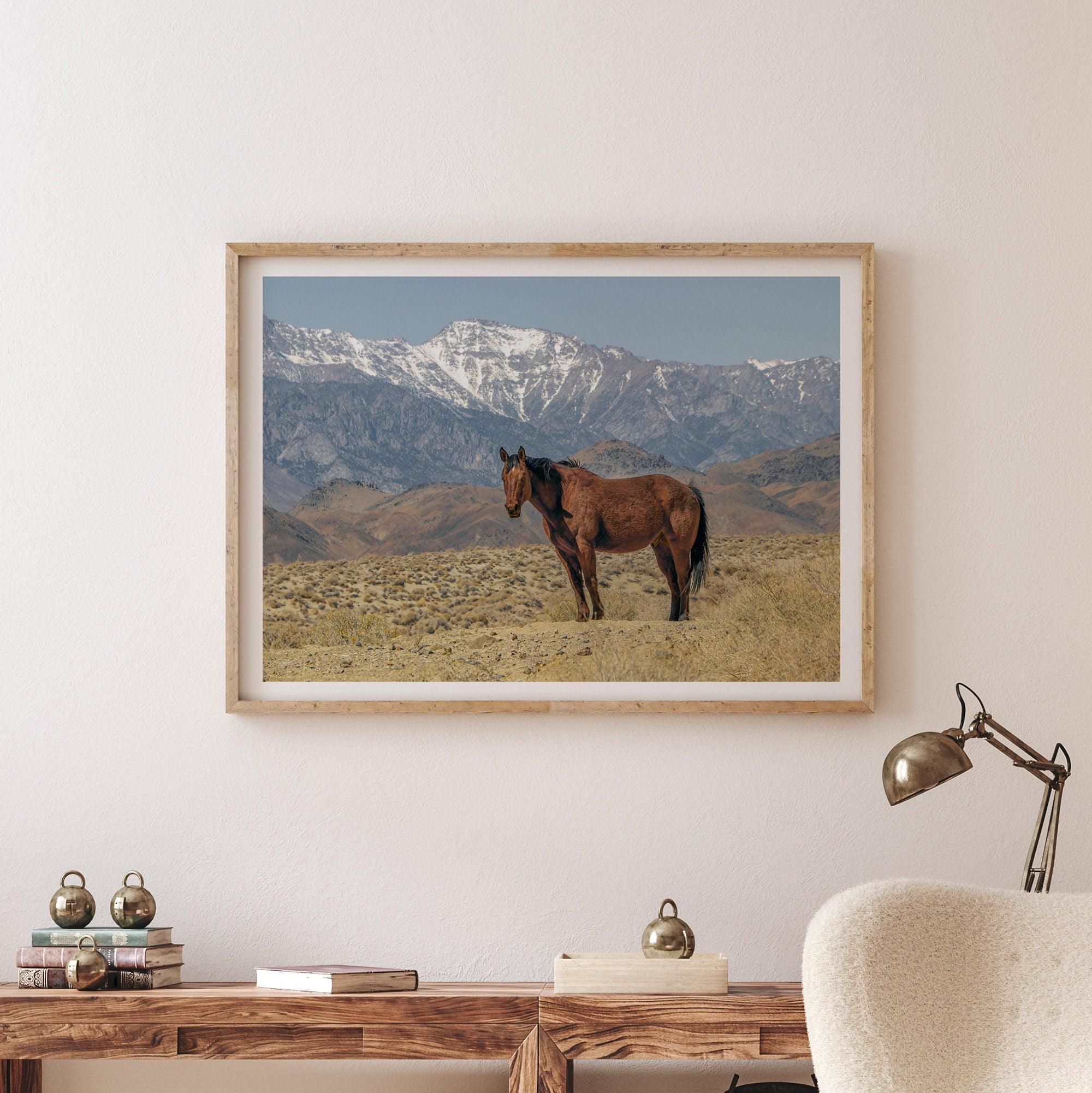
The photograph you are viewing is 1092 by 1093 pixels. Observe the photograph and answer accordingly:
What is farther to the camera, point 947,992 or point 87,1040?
point 87,1040

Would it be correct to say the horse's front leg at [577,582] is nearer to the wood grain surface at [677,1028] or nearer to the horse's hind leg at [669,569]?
the horse's hind leg at [669,569]

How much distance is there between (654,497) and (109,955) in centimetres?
127

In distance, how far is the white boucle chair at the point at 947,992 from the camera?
146 cm

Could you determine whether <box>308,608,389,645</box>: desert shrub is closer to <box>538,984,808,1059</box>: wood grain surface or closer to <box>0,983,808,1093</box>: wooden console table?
<box>0,983,808,1093</box>: wooden console table

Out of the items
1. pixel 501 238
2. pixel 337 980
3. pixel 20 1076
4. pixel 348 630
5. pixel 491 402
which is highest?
pixel 501 238

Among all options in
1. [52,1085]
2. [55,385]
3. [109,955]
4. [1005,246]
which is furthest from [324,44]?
[52,1085]

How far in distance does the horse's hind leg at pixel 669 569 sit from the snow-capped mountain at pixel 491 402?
0.59 feet

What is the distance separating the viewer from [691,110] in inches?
89.0

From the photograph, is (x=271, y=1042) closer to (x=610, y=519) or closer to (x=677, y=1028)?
(x=677, y=1028)

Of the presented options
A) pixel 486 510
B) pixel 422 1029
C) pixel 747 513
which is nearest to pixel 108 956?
pixel 422 1029

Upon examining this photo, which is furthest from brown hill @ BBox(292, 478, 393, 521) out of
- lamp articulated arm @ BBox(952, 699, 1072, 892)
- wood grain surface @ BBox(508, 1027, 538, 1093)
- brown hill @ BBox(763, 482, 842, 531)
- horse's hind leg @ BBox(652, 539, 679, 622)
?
lamp articulated arm @ BBox(952, 699, 1072, 892)

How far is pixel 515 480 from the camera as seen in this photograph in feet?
7.43

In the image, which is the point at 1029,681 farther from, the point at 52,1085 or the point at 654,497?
the point at 52,1085

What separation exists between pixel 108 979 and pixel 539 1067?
0.74 m
